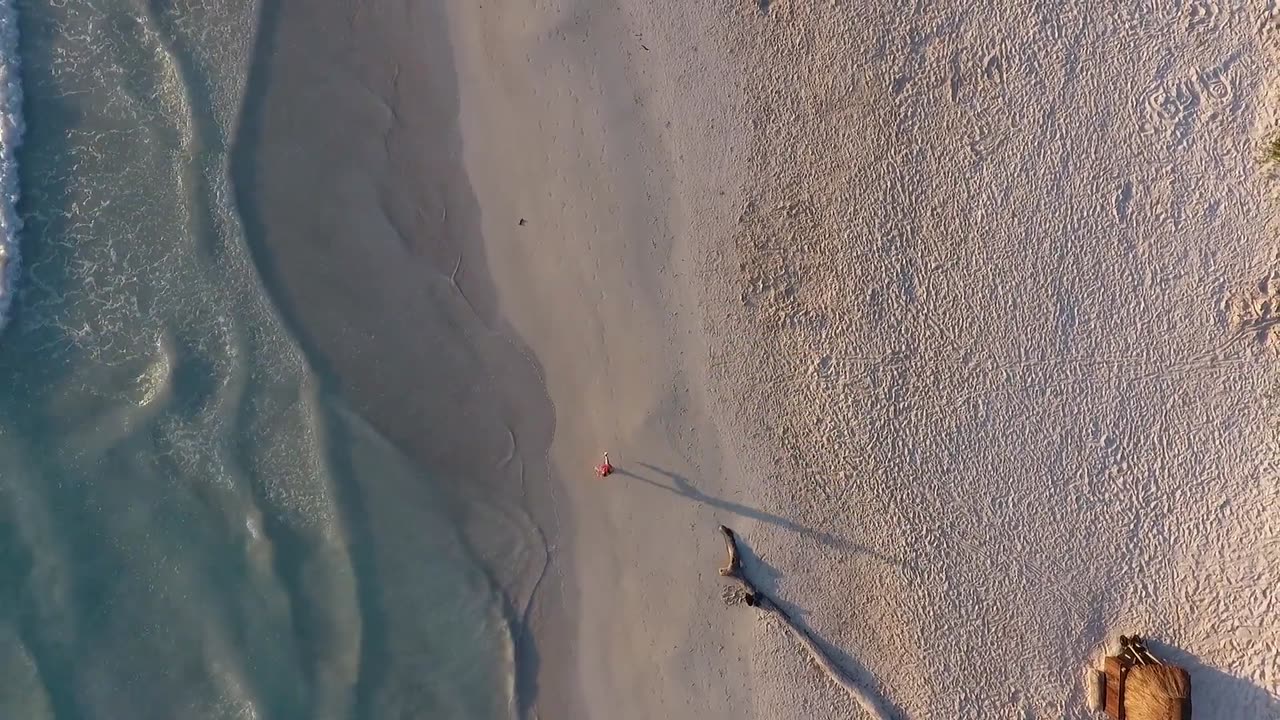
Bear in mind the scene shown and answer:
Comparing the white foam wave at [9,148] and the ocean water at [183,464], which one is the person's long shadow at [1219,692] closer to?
the ocean water at [183,464]

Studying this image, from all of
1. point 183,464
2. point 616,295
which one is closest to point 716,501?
point 616,295

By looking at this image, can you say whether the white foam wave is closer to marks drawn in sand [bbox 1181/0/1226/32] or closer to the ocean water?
the ocean water

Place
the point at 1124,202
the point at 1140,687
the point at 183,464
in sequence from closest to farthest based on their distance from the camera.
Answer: the point at 1140,687
the point at 1124,202
the point at 183,464

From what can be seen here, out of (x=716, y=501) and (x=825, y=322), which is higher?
(x=825, y=322)

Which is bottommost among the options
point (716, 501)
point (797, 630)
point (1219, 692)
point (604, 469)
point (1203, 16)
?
point (797, 630)

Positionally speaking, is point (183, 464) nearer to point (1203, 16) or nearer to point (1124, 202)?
point (1124, 202)

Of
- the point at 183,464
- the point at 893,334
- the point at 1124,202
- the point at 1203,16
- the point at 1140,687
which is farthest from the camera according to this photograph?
the point at 183,464

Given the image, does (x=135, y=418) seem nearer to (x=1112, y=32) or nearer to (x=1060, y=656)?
(x=1060, y=656)
